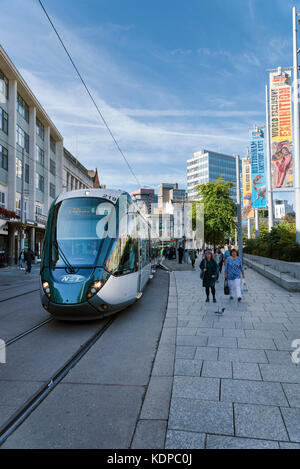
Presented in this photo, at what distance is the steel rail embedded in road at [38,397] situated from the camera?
10.7 feet

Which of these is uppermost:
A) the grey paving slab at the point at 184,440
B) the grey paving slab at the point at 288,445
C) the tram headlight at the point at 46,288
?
the tram headlight at the point at 46,288

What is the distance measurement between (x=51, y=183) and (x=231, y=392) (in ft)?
159

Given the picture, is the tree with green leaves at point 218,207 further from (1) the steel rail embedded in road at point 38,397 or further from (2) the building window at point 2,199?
(2) the building window at point 2,199

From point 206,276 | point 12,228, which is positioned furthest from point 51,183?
point 206,276

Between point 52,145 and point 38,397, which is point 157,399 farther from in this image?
point 52,145

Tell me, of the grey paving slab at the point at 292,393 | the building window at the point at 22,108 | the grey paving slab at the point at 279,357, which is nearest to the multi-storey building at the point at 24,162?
the building window at the point at 22,108

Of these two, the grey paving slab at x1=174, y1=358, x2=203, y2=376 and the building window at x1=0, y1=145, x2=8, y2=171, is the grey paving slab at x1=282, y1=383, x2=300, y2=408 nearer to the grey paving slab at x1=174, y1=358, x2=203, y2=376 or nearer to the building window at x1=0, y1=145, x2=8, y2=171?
the grey paving slab at x1=174, y1=358, x2=203, y2=376

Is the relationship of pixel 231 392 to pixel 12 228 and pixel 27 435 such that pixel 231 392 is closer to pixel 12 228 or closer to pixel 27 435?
pixel 27 435

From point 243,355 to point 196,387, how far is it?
139cm

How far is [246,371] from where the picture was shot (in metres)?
4.45

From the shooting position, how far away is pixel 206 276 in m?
9.98

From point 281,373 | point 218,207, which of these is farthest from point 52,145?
point 281,373

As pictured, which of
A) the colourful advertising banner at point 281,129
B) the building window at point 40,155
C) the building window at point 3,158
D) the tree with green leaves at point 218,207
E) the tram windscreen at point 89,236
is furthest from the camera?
the building window at point 40,155

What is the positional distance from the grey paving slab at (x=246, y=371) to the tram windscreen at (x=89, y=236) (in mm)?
3516
